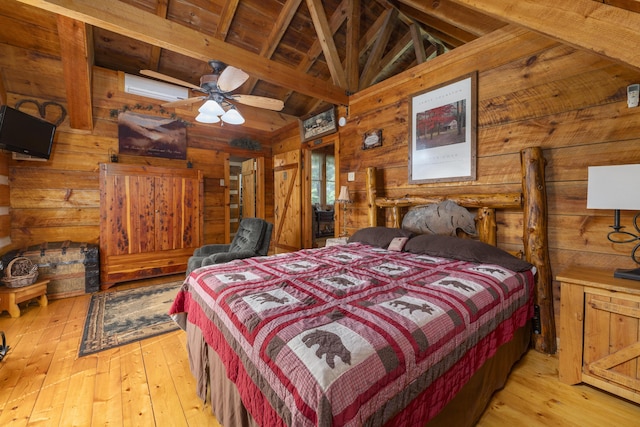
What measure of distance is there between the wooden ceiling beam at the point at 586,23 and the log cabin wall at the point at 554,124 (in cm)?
70

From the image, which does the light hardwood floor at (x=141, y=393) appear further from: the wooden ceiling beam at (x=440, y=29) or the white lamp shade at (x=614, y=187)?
the wooden ceiling beam at (x=440, y=29)

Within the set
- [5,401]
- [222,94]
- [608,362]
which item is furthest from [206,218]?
[608,362]

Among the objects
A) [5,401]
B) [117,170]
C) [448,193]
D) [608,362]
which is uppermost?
[117,170]

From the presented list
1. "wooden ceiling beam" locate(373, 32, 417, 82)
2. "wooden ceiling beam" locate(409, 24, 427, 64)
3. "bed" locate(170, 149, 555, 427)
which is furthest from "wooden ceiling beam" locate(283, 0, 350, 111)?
"bed" locate(170, 149, 555, 427)

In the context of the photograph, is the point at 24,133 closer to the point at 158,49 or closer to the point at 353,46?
the point at 158,49

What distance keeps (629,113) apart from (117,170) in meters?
5.22

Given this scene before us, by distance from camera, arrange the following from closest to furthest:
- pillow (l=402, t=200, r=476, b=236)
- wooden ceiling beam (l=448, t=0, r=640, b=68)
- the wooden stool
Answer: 1. wooden ceiling beam (l=448, t=0, r=640, b=68)
2. pillow (l=402, t=200, r=476, b=236)
3. the wooden stool

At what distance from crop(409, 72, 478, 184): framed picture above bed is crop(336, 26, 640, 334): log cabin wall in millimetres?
74

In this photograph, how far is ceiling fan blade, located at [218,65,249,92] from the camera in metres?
2.41

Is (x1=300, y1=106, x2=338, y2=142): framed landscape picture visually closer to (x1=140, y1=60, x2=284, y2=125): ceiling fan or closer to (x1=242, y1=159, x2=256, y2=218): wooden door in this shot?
(x1=140, y1=60, x2=284, y2=125): ceiling fan

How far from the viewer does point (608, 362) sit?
60.3 inches

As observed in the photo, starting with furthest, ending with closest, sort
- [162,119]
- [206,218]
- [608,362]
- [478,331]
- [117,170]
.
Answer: [206,218], [162,119], [117,170], [608,362], [478,331]

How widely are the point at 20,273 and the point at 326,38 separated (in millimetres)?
4587

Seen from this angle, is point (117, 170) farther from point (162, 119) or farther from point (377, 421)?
point (377, 421)
